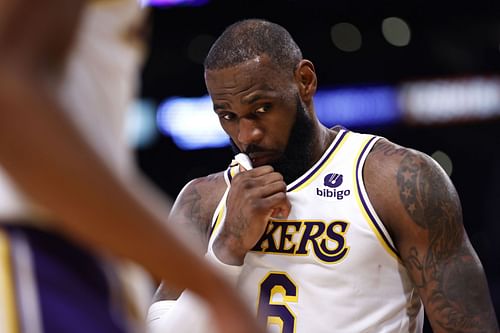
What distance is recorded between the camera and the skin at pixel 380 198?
10.5 feet

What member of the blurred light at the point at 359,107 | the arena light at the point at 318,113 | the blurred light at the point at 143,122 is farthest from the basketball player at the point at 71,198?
the blurred light at the point at 143,122

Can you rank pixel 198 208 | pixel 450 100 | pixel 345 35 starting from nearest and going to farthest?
pixel 198 208
pixel 450 100
pixel 345 35

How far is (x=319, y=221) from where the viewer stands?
11.2 ft

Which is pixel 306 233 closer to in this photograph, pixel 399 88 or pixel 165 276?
pixel 165 276

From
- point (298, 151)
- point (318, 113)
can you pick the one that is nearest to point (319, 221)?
point (298, 151)

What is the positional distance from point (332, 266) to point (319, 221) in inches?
6.6

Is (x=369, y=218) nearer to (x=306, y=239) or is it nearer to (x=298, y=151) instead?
(x=306, y=239)

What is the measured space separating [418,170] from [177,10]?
8.90 meters

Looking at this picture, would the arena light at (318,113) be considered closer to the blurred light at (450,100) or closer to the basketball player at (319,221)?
the blurred light at (450,100)

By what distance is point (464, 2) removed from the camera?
1098cm

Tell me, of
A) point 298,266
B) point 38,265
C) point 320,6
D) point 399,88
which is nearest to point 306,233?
point 298,266

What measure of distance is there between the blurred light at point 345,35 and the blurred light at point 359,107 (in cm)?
93

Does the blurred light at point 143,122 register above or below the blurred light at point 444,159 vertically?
above

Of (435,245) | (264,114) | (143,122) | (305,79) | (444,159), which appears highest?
(143,122)
